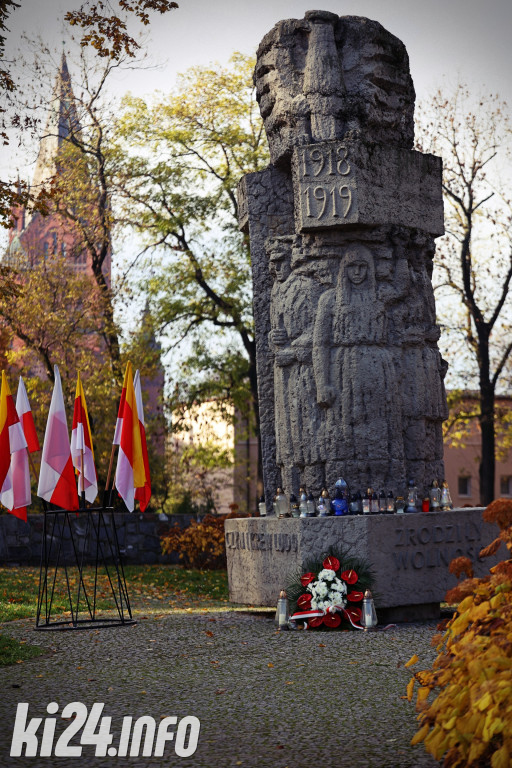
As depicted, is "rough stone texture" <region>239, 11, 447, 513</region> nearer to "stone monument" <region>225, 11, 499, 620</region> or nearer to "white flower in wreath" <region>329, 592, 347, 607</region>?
"stone monument" <region>225, 11, 499, 620</region>

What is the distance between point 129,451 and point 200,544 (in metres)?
7.99

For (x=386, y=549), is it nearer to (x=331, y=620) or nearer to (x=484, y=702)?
(x=331, y=620)

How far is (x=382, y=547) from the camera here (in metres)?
8.78

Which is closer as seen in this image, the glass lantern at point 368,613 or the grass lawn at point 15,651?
the grass lawn at point 15,651

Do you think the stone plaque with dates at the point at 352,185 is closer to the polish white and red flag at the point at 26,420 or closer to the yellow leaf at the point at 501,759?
the polish white and red flag at the point at 26,420

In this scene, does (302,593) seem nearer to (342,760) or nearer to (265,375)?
(265,375)

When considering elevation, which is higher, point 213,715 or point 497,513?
point 497,513

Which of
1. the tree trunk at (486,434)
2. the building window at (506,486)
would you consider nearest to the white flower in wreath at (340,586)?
the tree trunk at (486,434)

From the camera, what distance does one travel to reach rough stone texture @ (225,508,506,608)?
28.8 feet

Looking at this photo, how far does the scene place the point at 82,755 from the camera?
457 cm

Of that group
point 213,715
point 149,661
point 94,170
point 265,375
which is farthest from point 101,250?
point 213,715

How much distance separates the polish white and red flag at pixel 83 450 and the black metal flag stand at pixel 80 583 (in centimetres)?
21

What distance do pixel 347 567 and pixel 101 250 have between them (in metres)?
16.2

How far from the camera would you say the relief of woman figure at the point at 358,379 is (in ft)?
31.7
